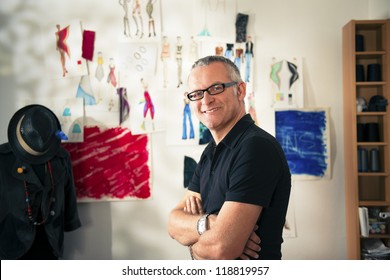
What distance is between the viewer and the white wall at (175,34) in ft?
9.14

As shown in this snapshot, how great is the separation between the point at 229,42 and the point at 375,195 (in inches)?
62.4

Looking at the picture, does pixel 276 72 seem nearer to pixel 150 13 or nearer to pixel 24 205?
pixel 150 13

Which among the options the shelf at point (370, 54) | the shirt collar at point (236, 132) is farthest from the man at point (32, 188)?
the shelf at point (370, 54)

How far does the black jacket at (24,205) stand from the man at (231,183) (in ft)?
3.61

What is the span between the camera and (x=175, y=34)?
9.16ft

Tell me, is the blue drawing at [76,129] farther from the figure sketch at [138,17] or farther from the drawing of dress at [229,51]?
the drawing of dress at [229,51]

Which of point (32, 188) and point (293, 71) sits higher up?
point (293, 71)

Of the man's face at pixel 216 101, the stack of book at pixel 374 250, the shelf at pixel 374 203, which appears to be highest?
the man's face at pixel 216 101

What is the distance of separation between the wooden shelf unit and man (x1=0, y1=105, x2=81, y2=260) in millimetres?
1997

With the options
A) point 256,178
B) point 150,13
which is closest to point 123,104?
point 150,13

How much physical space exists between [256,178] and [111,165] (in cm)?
169

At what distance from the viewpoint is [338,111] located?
9.18 feet
